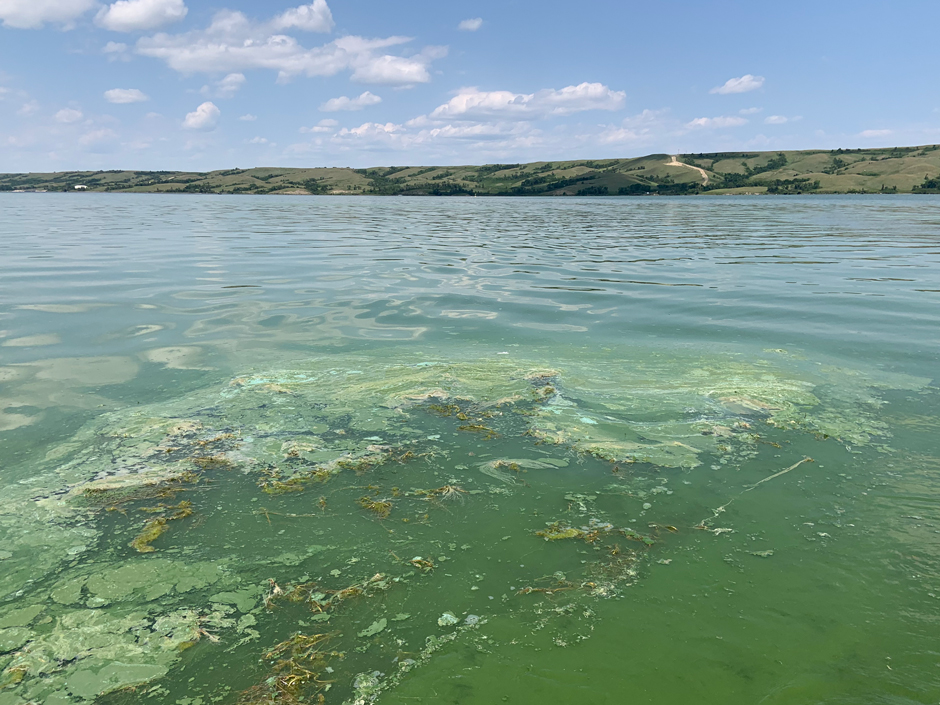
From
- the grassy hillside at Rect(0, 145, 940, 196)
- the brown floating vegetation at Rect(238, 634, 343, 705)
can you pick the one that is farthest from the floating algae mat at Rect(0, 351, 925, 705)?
the grassy hillside at Rect(0, 145, 940, 196)

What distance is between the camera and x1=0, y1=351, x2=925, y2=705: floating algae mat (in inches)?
159

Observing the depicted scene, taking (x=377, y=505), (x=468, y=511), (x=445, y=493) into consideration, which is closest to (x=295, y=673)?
(x=377, y=505)

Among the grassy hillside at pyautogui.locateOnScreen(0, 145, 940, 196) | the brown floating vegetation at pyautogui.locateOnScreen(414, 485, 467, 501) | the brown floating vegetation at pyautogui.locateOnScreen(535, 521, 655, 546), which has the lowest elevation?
the brown floating vegetation at pyautogui.locateOnScreen(535, 521, 655, 546)

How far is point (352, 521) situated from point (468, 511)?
4.03 feet

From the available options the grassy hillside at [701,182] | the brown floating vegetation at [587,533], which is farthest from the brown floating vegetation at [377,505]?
the grassy hillside at [701,182]

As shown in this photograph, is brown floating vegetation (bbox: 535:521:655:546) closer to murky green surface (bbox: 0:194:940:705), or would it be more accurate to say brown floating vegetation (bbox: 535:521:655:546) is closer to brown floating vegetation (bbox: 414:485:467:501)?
murky green surface (bbox: 0:194:940:705)

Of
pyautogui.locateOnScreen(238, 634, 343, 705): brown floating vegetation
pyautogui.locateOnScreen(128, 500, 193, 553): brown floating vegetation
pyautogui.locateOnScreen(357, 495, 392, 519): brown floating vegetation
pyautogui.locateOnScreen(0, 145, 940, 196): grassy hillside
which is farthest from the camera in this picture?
pyautogui.locateOnScreen(0, 145, 940, 196): grassy hillside

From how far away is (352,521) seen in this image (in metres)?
5.73

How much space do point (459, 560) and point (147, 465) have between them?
4.28m

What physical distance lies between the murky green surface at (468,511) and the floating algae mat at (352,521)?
30 millimetres

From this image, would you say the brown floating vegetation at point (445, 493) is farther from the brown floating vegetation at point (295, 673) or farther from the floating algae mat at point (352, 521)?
the brown floating vegetation at point (295, 673)

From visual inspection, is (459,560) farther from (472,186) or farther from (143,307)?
(472,186)

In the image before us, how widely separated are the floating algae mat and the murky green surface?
0.03 m

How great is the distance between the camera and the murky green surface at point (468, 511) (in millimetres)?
3947
